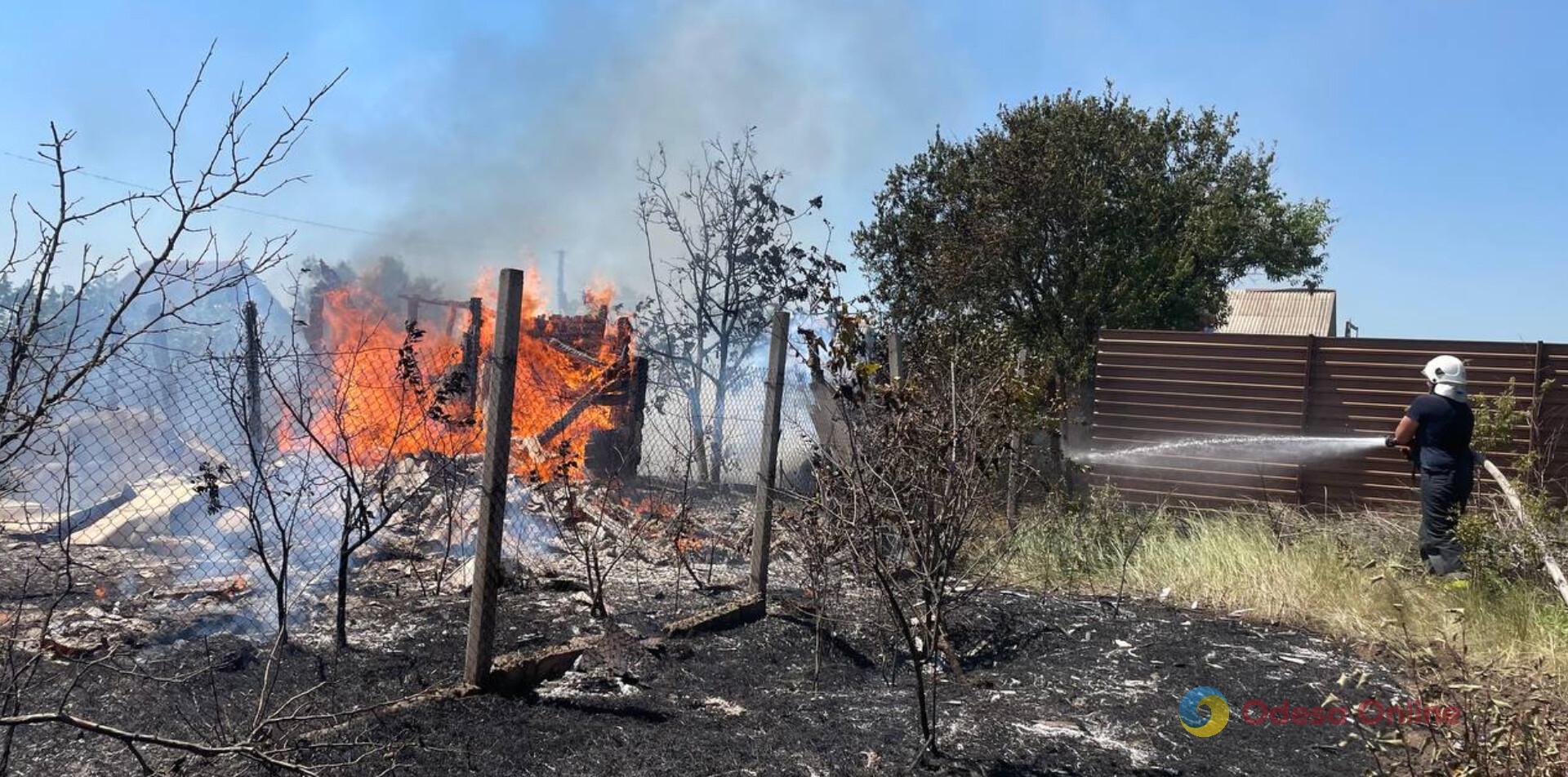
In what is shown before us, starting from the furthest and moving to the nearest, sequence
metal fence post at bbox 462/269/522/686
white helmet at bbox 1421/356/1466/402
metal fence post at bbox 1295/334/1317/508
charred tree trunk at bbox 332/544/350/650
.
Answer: metal fence post at bbox 1295/334/1317/508, white helmet at bbox 1421/356/1466/402, charred tree trunk at bbox 332/544/350/650, metal fence post at bbox 462/269/522/686

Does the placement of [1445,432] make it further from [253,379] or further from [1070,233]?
[253,379]

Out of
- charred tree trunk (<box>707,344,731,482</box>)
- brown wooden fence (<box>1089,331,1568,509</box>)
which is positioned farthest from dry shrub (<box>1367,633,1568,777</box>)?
charred tree trunk (<box>707,344,731,482</box>)

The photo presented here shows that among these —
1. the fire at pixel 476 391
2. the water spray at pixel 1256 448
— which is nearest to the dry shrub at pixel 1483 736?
the fire at pixel 476 391

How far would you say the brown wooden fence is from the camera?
8727 millimetres

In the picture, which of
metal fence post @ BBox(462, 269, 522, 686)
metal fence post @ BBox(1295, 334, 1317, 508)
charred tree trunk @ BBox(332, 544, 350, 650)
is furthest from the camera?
metal fence post @ BBox(1295, 334, 1317, 508)

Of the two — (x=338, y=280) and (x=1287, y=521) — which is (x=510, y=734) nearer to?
(x=1287, y=521)

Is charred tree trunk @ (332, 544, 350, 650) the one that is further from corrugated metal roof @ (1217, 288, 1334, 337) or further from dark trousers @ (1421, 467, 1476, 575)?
corrugated metal roof @ (1217, 288, 1334, 337)

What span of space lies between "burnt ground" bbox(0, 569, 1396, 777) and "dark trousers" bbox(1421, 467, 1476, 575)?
4.35 ft

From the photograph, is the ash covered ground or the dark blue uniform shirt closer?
the ash covered ground

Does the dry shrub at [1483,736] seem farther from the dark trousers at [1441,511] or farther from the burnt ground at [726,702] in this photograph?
the dark trousers at [1441,511]

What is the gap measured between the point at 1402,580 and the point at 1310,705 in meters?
2.18

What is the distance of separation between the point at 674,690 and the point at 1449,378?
5.40 meters

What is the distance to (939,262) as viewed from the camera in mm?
Result: 11484

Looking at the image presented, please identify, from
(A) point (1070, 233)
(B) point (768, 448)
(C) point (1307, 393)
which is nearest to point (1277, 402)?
(C) point (1307, 393)
